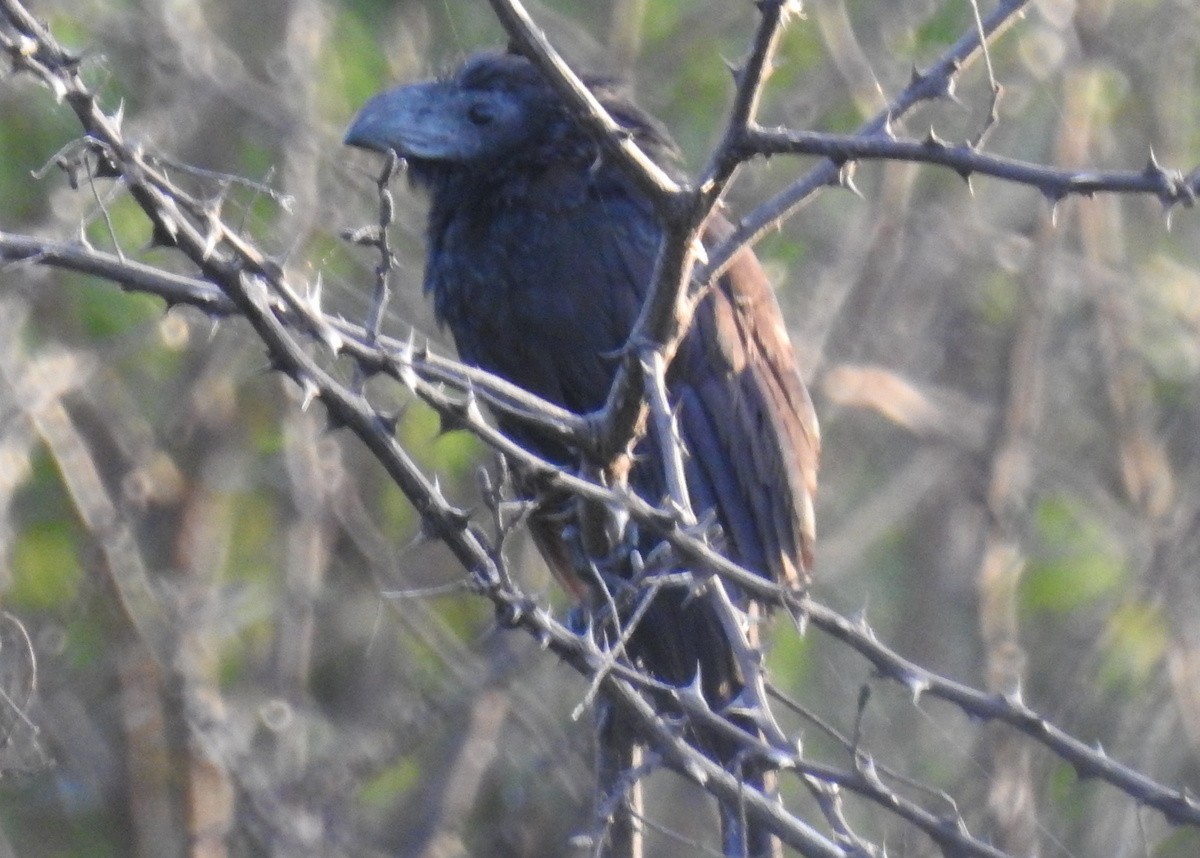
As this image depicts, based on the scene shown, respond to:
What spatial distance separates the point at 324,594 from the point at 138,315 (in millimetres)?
1046

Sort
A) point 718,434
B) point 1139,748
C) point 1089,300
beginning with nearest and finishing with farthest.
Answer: point 718,434
point 1139,748
point 1089,300

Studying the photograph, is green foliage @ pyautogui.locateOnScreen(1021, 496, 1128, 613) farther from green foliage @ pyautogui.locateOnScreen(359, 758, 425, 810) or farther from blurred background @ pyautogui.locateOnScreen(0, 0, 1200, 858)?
green foliage @ pyautogui.locateOnScreen(359, 758, 425, 810)

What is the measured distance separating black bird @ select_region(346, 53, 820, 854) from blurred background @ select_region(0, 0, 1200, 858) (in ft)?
4.68

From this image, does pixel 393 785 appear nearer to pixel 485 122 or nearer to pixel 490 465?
pixel 490 465

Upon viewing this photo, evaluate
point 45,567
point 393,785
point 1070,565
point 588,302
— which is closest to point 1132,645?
point 1070,565

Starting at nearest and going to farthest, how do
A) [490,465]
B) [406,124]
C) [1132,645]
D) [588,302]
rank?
[588,302]
[406,124]
[490,465]
[1132,645]

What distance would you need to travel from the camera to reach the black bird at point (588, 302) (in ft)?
13.1

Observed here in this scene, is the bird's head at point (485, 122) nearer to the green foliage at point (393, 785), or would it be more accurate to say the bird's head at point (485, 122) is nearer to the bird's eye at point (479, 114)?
the bird's eye at point (479, 114)

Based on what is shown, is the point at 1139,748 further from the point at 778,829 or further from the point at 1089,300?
the point at 778,829

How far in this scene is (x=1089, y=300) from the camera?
6453 mm

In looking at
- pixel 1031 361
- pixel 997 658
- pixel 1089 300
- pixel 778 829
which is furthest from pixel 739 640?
pixel 1089 300

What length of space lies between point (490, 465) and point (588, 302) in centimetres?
204

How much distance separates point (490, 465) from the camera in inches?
235

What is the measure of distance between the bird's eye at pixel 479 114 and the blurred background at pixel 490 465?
1.49 meters
